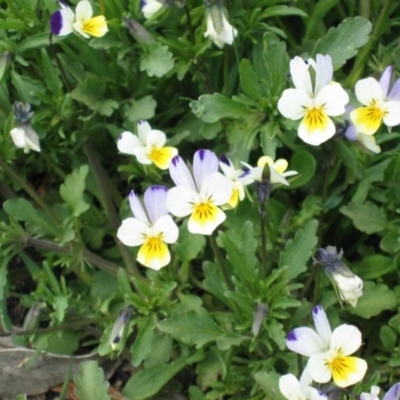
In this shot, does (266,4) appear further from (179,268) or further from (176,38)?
(179,268)

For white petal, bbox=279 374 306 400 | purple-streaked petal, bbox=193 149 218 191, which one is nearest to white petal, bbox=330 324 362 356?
white petal, bbox=279 374 306 400

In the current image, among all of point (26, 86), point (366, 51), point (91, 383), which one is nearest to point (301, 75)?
point (366, 51)

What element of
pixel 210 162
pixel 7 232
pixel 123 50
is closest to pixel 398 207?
pixel 210 162

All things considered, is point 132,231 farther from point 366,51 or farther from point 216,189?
point 366,51

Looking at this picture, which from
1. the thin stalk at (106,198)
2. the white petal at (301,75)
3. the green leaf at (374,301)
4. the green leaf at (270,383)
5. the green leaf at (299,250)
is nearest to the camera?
the white petal at (301,75)

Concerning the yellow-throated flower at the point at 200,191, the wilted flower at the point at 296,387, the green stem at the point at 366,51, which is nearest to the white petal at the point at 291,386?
the wilted flower at the point at 296,387

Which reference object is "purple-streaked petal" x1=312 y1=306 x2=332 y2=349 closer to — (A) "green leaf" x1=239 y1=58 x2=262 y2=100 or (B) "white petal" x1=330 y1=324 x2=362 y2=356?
(B) "white petal" x1=330 y1=324 x2=362 y2=356

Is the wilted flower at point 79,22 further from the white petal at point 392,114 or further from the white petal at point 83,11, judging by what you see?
the white petal at point 392,114

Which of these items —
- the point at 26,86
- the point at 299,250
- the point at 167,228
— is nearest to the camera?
the point at 167,228
